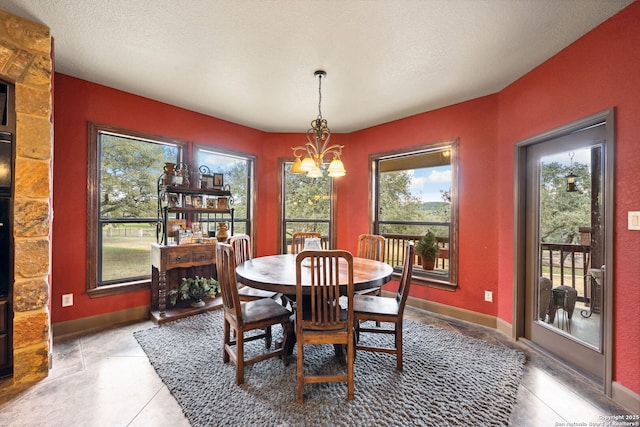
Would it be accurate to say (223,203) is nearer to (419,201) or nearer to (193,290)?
(193,290)

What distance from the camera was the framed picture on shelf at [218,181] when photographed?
3.86 metres

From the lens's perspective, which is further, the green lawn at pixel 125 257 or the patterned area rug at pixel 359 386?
the green lawn at pixel 125 257

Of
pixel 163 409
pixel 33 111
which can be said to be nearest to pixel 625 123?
pixel 163 409

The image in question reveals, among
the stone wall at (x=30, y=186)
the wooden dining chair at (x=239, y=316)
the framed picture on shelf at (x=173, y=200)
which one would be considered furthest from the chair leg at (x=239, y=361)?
the framed picture on shelf at (x=173, y=200)

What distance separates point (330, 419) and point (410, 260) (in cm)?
122

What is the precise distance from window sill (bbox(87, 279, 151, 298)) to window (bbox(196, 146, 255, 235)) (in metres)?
1.07

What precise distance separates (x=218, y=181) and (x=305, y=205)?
4.71 feet

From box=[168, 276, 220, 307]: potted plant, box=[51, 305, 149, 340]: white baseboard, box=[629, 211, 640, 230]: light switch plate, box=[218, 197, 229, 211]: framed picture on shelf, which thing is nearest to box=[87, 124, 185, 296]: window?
box=[51, 305, 149, 340]: white baseboard

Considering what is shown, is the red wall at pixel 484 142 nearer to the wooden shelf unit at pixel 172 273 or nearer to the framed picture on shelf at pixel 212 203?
the wooden shelf unit at pixel 172 273

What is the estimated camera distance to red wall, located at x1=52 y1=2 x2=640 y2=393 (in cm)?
183

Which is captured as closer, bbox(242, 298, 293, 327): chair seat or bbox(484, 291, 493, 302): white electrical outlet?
bbox(242, 298, 293, 327): chair seat

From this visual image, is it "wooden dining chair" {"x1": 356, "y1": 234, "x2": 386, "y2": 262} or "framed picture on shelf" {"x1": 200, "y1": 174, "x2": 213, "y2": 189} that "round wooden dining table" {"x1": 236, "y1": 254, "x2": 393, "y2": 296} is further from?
"framed picture on shelf" {"x1": 200, "y1": 174, "x2": 213, "y2": 189}

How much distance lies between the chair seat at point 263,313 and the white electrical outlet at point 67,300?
1.98 m

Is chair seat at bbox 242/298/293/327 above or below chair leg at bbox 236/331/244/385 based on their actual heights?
above
